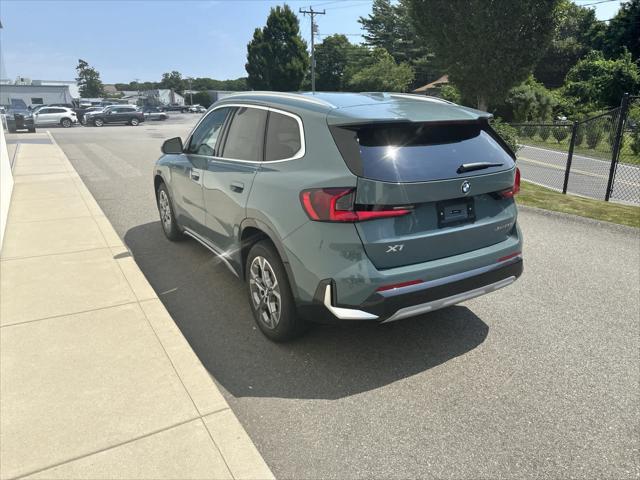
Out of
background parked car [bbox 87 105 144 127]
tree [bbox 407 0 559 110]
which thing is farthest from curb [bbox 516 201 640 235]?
background parked car [bbox 87 105 144 127]

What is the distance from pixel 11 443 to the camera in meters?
2.45

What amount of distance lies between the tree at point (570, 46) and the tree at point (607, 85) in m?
21.0

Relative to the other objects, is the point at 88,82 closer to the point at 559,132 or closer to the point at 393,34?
the point at 393,34

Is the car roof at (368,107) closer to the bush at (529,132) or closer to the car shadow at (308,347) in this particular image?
→ the car shadow at (308,347)

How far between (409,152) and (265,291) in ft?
5.02

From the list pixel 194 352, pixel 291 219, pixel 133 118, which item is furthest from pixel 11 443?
pixel 133 118

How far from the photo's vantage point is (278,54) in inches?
2147

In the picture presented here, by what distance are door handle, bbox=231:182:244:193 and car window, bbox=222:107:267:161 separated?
0.22 meters

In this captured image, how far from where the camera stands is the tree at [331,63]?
75.1 m

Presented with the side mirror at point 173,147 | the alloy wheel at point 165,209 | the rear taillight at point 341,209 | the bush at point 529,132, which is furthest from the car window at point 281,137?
the bush at point 529,132

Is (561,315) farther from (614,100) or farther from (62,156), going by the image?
(614,100)

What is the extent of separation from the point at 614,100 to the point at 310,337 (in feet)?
125

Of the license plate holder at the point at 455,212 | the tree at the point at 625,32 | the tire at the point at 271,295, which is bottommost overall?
the tire at the point at 271,295

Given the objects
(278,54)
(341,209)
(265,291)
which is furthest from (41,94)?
(341,209)
